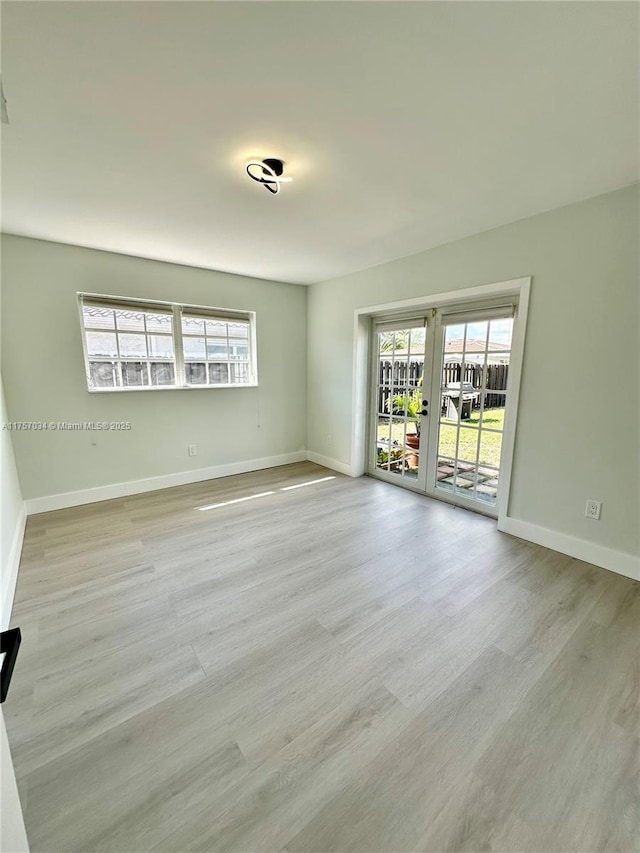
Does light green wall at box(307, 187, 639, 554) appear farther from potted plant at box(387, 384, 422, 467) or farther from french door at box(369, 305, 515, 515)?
potted plant at box(387, 384, 422, 467)

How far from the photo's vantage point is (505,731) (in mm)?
1351

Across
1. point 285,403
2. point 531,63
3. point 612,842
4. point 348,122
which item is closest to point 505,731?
point 612,842

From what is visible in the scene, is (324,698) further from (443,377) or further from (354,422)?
(354,422)

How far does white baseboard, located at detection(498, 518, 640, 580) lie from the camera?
7.52ft

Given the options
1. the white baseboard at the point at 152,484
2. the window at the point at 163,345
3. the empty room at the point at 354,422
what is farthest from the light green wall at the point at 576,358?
the white baseboard at the point at 152,484

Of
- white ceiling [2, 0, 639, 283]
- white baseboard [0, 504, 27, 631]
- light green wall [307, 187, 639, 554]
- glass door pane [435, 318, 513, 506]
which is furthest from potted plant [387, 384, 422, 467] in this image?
white baseboard [0, 504, 27, 631]

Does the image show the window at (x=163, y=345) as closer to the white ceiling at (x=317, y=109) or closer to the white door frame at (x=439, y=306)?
the white ceiling at (x=317, y=109)

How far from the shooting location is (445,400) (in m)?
3.44

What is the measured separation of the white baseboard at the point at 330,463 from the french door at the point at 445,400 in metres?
0.42

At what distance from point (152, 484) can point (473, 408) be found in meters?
3.47

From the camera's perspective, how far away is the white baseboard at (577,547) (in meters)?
2.29

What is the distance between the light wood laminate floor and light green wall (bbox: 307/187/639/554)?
452mm

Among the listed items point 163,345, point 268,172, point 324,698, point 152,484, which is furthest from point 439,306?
point 152,484

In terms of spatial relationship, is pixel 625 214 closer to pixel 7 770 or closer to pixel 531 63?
pixel 531 63
